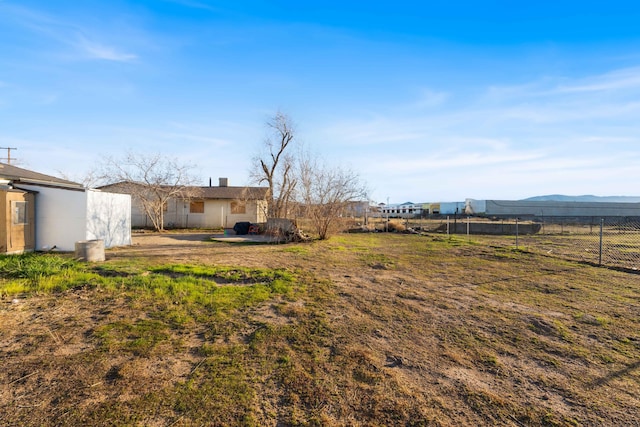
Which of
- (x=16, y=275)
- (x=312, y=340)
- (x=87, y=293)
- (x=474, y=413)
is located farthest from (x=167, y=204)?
(x=474, y=413)

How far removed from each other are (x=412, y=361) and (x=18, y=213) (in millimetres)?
13061

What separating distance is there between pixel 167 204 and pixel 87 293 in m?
19.6

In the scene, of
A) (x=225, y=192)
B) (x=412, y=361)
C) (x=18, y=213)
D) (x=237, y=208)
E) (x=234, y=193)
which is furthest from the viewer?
(x=225, y=192)

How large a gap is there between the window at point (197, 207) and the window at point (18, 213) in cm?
1415

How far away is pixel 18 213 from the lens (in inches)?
410

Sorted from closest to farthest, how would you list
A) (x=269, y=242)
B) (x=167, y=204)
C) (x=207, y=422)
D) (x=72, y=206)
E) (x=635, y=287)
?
(x=207, y=422), (x=635, y=287), (x=72, y=206), (x=269, y=242), (x=167, y=204)

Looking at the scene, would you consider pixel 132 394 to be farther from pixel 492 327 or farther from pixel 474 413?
pixel 492 327

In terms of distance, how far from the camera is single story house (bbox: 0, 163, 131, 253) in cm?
1027

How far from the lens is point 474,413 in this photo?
256cm

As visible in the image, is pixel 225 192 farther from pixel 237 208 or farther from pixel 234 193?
A: pixel 237 208

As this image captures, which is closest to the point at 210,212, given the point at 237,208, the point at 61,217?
the point at 237,208

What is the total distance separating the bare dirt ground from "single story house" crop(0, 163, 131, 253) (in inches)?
268

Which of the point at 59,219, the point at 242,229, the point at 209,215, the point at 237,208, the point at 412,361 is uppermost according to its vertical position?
the point at 237,208

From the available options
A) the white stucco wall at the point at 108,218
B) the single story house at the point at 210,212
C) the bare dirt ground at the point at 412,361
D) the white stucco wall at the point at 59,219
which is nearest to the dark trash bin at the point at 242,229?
the single story house at the point at 210,212
